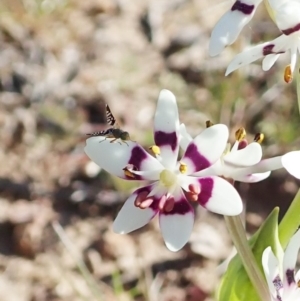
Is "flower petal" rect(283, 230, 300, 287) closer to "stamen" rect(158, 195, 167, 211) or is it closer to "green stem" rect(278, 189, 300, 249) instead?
"green stem" rect(278, 189, 300, 249)

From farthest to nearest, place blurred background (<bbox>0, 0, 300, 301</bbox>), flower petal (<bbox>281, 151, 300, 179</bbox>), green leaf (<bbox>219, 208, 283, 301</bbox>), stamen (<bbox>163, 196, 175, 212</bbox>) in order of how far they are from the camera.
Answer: blurred background (<bbox>0, 0, 300, 301</bbox>) → green leaf (<bbox>219, 208, 283, 301</bbox>) → stamen (<bbox>163, 196, 175, 212</bbox>) → flower petal (<bbox>281, 151, 300, 179</bbox>)

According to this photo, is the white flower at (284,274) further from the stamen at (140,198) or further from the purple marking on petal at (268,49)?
the purple marking on petal at (268,49)

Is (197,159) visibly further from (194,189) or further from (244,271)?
(244,271)

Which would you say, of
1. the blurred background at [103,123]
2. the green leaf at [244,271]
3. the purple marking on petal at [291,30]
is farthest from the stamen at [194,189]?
the blurred background at [103,123]

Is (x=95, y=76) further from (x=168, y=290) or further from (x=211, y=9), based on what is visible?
(x=168, y=290)

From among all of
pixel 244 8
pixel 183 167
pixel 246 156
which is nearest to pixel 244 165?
pixel 246 156

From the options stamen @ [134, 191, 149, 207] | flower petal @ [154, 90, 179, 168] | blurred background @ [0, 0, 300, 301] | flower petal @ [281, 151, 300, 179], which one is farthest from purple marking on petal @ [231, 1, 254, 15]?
blurred background @ [0, 0, 300, 301]

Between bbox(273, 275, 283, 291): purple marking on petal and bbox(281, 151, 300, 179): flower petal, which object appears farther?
bbox(273, 275, 283, 291): purple marking on petal

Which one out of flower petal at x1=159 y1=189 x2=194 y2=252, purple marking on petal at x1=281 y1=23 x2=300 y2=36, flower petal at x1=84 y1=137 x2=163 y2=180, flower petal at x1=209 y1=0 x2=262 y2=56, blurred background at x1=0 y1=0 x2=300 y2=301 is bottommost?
blurred background at x1=0 y1=0 x2=300 y2=301
